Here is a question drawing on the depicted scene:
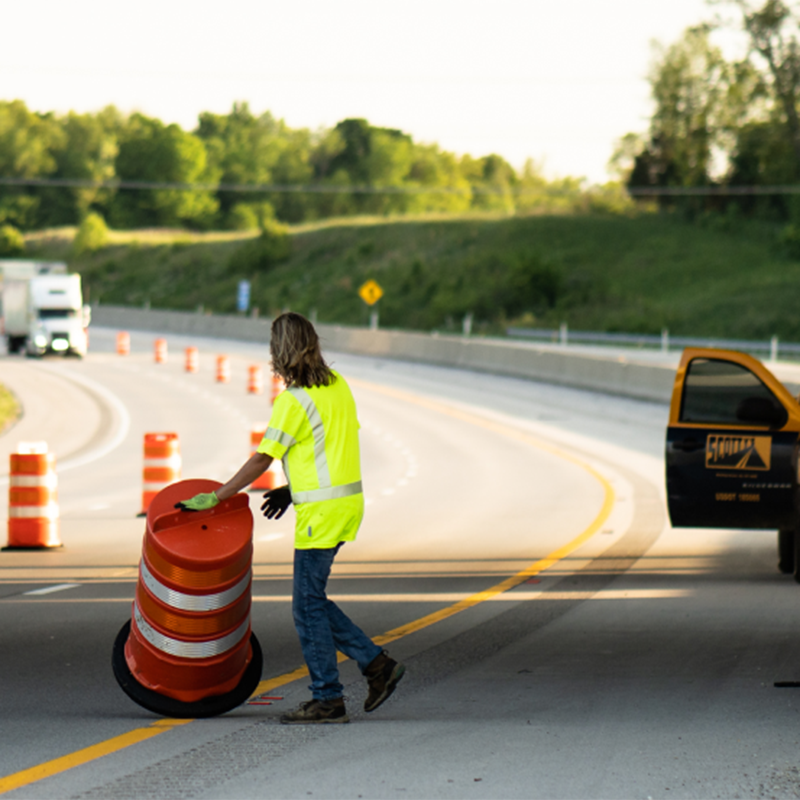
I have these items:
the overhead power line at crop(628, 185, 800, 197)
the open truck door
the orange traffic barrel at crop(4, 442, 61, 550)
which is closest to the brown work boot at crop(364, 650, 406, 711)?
the open truck door

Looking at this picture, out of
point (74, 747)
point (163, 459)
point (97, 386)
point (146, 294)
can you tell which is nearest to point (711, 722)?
point (74, 747)

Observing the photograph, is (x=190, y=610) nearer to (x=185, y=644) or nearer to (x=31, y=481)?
(x=185, y=644)

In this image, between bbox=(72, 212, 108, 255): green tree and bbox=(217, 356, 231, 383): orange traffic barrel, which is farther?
bbox=(72, 212, 108, 255): green tree

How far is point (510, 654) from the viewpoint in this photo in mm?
8305

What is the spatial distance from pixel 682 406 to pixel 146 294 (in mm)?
98752

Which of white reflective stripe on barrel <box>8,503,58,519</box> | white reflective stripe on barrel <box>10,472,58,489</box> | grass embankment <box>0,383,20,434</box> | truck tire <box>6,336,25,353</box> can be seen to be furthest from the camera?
truck tire <box>6,336,25,353</box>

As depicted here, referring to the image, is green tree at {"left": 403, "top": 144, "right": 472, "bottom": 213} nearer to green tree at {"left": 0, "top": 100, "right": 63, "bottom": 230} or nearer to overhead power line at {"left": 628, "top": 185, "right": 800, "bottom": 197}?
green tree at {"left": 0, "top": 100, "right": 63, "bottom": 230}

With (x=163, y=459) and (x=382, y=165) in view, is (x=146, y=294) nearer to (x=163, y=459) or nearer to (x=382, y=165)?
(x=382, y=165)

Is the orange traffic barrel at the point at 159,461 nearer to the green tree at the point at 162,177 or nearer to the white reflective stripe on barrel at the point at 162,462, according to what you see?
the white reflective stripe on barrel at the point at 162,462

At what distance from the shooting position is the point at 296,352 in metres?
6.35

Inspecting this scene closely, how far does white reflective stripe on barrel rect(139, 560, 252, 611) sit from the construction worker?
309 mm

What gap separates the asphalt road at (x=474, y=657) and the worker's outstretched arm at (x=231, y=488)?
1.06 m

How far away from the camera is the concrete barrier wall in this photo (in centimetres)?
3447

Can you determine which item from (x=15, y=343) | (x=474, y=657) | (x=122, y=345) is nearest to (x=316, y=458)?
(x=474, y=657)
